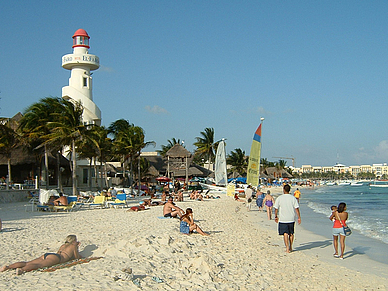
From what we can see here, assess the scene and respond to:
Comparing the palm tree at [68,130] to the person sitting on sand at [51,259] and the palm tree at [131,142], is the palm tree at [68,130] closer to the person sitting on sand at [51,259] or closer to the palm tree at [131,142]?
the palm tree at [131,142]

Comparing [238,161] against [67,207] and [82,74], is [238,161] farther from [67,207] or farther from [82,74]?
[67,207]

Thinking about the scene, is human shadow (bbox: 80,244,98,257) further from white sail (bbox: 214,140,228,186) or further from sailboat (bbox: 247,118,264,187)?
white sail (bbox: 214,140,228,186)

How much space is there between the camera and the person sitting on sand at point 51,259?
18.4 ft

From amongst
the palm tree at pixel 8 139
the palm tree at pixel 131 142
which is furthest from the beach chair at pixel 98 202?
the palm tree at pixel 131 142

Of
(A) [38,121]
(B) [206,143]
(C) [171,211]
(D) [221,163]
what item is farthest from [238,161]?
(C) [171,211]

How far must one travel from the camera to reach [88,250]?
7270 millimetres

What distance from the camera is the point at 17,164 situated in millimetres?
24453

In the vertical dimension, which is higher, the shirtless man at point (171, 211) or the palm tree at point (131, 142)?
the palm tree at point (131, 142)

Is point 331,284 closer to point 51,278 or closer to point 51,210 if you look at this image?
point 51,278

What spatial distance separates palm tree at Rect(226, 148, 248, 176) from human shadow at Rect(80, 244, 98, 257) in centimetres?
5708

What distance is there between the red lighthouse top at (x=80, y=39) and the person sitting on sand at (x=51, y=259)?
1212 inches

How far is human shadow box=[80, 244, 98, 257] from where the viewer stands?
22.9 ft

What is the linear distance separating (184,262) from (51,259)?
2.20m

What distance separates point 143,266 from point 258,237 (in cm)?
530
